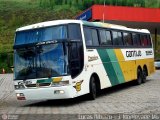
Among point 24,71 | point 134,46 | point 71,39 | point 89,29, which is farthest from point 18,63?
point 134,46

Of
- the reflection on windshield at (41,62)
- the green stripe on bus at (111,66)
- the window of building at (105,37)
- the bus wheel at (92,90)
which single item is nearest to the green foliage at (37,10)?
the green stripe on bus at (111,66)

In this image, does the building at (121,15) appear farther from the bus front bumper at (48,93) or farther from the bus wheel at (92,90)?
the bus front bumper at (48,93)

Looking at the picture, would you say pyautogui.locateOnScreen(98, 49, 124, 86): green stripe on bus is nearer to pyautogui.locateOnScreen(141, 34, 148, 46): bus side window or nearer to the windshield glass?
the windshield glass

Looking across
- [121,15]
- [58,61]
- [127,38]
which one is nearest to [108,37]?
[127,38]

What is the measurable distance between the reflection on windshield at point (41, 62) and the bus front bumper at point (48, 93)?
1.52 feet

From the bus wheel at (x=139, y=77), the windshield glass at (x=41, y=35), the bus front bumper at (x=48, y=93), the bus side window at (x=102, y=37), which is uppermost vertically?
the windshield glass at (x=41, y=35)

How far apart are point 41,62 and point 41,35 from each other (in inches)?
40.6

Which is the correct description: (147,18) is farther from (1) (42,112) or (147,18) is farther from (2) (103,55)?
(1) (42,112)

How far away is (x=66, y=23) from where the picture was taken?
15.6 metres

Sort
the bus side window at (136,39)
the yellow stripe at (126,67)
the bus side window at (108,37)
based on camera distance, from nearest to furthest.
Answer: the bus side window at (108,37) < the yellow stripe at (126,67) < the bus side window at (136,39)

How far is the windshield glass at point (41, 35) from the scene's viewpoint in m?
15.5

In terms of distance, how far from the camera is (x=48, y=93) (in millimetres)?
15023

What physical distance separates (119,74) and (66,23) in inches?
214

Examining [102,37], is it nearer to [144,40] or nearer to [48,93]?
[48,93]
